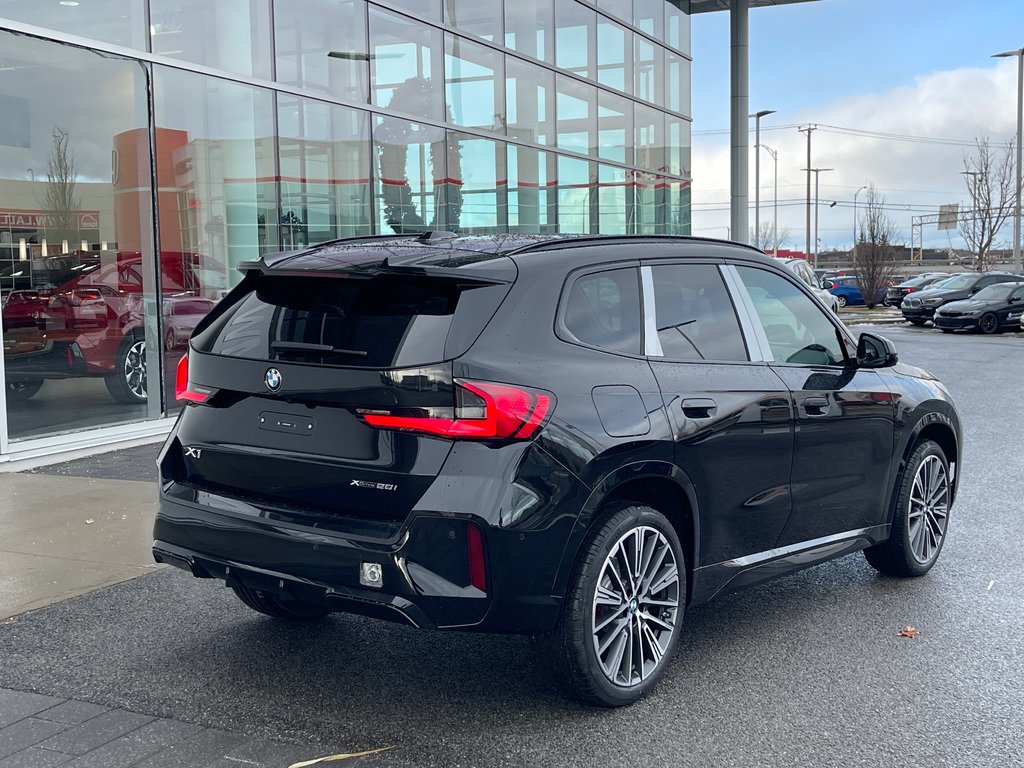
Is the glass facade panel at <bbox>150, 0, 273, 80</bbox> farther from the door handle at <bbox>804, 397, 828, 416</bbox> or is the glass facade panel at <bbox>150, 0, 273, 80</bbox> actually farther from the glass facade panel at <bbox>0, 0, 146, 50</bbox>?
the door handle at <bbox>804, 397, 828, 416</bbox>

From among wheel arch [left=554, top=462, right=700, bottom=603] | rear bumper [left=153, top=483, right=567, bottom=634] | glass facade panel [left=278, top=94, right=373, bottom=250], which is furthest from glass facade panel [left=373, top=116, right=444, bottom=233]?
rear bumper [left=153, top=483, right=567, bottom=634]

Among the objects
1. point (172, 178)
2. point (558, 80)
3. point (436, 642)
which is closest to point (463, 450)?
point (436, 642)

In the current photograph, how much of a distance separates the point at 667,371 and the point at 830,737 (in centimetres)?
147

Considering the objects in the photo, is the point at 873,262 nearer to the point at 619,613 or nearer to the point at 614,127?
the point at 614,127

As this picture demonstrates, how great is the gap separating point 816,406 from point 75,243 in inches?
301

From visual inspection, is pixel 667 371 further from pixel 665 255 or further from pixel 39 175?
pixel 39 175

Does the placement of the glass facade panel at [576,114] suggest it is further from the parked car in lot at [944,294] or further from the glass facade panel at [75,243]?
the parked car in lot at [944,294]

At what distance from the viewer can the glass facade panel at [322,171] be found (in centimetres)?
1310

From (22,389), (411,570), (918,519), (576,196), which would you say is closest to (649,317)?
(411,570)

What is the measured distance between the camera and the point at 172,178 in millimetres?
11461

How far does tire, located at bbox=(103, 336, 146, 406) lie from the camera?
10789 millimetres

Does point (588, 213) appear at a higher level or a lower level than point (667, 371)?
higher

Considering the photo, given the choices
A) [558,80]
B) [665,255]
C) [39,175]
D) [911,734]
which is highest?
[558,80]

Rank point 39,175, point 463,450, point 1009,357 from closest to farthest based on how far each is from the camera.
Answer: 1. point 463,450
2. point 39,175
3. point 1009,357
